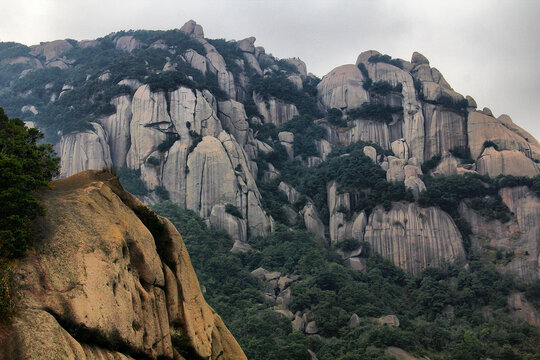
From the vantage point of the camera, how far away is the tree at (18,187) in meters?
13.9

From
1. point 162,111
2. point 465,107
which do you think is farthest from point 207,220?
point 465,107

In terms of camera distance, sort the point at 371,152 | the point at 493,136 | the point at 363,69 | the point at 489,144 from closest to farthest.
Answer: the point at 489,144, the point at 493,136, the point at 371,152, the point at 363,69

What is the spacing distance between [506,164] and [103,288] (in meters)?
60.8

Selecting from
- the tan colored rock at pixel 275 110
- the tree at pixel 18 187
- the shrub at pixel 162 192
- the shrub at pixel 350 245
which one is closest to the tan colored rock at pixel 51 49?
the tan colored rock at pixel 275 110

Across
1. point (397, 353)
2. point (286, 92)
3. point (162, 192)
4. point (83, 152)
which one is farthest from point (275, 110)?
point (397, 353)

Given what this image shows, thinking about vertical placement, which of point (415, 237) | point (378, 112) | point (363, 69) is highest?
point (363, 69)

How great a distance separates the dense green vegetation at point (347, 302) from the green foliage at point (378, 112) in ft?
86.8

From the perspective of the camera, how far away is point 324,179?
71.4 meters

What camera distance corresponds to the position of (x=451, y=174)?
69750 millimetres

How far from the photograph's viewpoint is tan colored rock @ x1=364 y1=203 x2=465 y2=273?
6069 cm

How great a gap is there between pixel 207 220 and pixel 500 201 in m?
32.5

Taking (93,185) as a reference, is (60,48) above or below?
above

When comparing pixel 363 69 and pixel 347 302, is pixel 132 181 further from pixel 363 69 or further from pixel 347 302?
pixel 363 69

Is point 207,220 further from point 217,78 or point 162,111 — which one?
point 217,78
